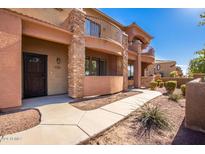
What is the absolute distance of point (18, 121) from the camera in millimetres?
3836

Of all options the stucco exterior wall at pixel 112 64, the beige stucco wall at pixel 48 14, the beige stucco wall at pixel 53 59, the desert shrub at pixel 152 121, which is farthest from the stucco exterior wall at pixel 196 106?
the beige stucco wall at pixel 48 14

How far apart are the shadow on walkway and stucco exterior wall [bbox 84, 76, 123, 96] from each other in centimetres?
520

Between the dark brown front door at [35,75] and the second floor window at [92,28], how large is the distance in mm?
3408

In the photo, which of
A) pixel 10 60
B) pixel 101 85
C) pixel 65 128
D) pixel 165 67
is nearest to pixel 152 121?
pixel 65 128

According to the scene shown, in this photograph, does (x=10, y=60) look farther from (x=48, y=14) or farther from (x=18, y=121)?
(x=48, y=14)

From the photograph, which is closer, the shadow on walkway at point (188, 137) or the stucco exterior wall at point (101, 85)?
the shadow on walkway at point (188, 137)

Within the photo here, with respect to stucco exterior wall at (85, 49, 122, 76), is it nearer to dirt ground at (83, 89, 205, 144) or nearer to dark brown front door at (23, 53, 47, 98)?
dark brown front door at (23, 53, 47, 98)

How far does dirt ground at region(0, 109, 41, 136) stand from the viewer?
330cm

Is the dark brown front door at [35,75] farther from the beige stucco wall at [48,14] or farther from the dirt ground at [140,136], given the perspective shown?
the dirt ground at [140,136]

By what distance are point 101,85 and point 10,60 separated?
17.4 ft

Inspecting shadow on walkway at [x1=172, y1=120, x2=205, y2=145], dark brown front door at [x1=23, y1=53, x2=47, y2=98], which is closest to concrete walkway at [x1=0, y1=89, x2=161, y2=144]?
shadow on walkway at [x1=172, y1=120, x2=205, y2=145]

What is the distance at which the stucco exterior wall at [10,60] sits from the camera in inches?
184

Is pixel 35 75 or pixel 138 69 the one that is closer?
pixel 35 75
